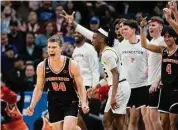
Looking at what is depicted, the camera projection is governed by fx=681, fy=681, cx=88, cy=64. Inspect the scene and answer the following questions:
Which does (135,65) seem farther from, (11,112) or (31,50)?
(31,50)

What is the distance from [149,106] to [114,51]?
122cm

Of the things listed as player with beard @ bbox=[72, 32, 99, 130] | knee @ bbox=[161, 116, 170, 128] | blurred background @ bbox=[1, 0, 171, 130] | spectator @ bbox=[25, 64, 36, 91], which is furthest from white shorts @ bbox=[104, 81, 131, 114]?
spectator @ bbox=[25, 64, 36, 91]

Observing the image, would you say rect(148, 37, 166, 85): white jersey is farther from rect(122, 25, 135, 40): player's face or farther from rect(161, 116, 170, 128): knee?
rect(161, 116, 170, 128): knee

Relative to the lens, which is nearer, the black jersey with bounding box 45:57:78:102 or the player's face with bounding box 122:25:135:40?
the black jersey with bounding box 45:57:78:102

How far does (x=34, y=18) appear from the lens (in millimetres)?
19984

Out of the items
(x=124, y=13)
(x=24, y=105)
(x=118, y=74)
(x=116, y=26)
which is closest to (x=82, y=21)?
(x=124, y=13)

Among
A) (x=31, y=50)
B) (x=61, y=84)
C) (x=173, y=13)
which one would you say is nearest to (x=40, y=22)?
(x=31, y=50)

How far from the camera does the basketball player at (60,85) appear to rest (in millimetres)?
11609

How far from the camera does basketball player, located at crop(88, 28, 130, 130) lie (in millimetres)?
11984

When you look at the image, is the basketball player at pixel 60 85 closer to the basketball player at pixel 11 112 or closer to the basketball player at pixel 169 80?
the basketball player at pixel 169 80

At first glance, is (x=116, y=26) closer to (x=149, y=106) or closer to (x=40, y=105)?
(x=149, y=106)

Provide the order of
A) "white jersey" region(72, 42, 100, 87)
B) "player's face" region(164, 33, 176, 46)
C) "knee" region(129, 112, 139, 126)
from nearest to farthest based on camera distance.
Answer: "player's face" region(164, 33, 176, 46)
"knee" region(129, 112, 139, 126)
"white jersey" region(72, 42, 100, 87)

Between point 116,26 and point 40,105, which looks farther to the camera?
point 40,105

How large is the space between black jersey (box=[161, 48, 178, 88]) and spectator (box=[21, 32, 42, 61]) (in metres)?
7.34
